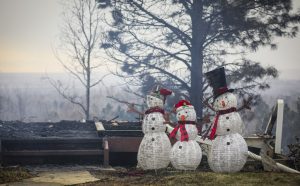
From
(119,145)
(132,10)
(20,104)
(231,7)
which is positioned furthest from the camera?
(20,104)

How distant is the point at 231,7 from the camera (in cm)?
1396

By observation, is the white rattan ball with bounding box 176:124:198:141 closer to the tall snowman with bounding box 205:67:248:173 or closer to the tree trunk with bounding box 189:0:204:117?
the tall snowman with bounding box 205:67:248:173

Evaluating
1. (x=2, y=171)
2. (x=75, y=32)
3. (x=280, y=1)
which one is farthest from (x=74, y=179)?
(x=75, y=32)

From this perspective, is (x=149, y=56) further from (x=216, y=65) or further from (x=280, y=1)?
(x=280, y=1)

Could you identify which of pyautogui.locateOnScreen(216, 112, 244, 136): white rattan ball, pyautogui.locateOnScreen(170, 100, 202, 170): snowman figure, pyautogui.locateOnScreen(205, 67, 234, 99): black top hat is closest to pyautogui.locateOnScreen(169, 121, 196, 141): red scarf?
pyautogui.locateOnScreen(170, 100, 202, 170): snowman figure

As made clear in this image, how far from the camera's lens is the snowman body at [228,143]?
7969 mm

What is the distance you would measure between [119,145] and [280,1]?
7951 millimetres

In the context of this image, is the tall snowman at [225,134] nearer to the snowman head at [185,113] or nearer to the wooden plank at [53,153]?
the snowman head at [185,113]

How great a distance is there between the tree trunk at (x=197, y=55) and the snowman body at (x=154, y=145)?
6587mm

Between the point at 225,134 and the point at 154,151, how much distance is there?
143cm

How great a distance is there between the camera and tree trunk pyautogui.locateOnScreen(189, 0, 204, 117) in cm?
1509

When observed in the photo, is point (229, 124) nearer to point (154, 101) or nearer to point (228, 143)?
point (228, 143)

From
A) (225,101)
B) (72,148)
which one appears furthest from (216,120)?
(72,148)

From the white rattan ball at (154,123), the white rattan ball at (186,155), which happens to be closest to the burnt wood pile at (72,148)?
the white rattan ball at (154,123)
